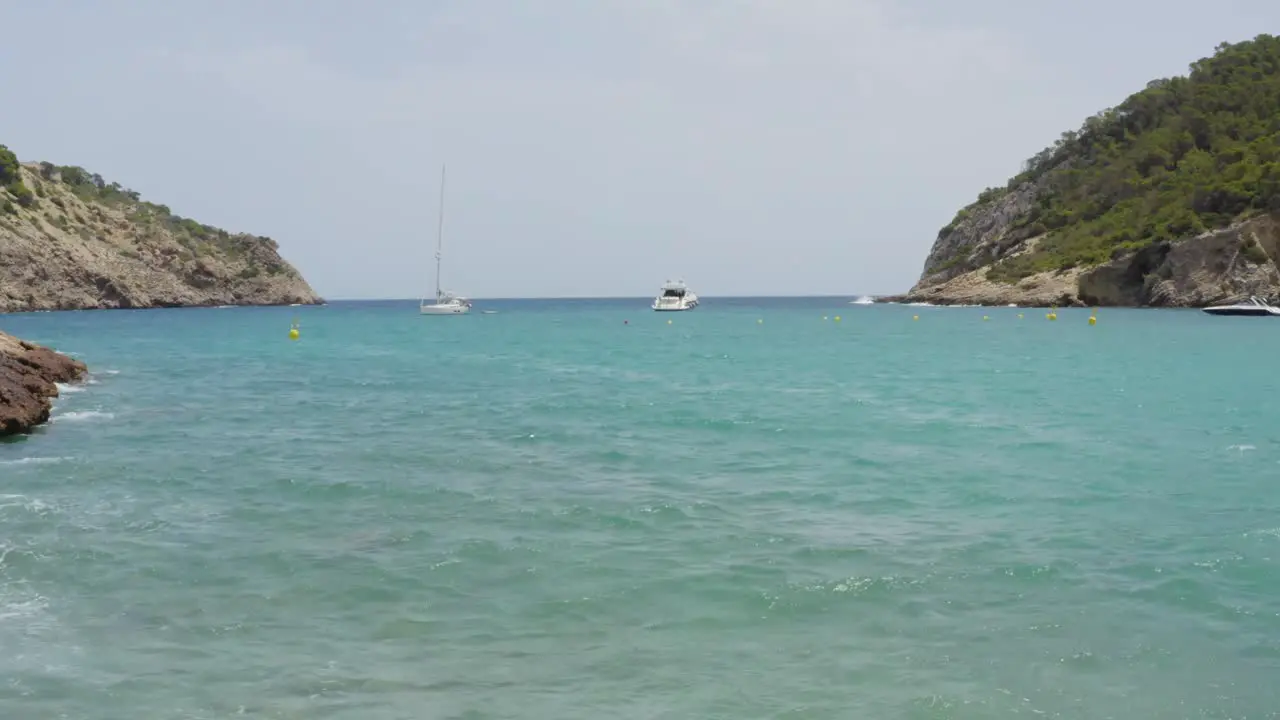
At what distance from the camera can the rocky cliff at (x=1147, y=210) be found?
105 m

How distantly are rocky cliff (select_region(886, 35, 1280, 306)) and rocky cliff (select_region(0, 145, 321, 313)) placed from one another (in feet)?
372

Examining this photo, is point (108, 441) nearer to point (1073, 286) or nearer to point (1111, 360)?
point (1111, 360)

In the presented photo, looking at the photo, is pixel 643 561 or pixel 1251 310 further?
pixel 1251 310

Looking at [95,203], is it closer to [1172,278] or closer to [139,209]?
[139,209]

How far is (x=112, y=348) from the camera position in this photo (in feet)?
196

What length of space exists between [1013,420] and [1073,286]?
101m

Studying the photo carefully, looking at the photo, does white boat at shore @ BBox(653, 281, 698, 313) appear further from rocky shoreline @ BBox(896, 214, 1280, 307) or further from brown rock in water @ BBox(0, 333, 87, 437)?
brown rock in water @ BBox(0, 333, 87, 437)

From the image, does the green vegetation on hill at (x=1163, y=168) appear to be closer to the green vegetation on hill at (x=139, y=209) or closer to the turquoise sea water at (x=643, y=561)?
the turquoise sea water at (x=643, y=561)

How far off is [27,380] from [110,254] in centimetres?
13472

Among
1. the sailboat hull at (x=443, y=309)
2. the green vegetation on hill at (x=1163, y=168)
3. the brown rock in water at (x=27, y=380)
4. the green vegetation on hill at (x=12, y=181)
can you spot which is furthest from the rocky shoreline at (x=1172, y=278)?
the green vegetation on hill at (x=12, y=181)

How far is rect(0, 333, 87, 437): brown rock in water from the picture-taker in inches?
912

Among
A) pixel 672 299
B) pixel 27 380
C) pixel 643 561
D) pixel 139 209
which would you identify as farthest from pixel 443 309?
pixel 643 561

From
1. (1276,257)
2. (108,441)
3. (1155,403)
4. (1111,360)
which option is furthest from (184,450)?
(1276,257)

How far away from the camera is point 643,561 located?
12.5 metres
